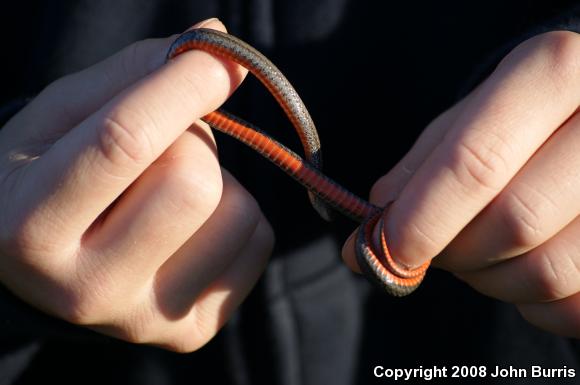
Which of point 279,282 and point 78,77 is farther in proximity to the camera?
point 279,282

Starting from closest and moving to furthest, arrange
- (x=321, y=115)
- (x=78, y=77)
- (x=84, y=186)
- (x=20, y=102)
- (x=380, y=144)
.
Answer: (x=84, y=186)
(x=78, y=77)
(x=20, y=102)
(x=321, y=115)
(x=380, y=144)

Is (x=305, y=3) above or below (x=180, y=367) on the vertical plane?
above

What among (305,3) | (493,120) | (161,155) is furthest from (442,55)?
(161,155)

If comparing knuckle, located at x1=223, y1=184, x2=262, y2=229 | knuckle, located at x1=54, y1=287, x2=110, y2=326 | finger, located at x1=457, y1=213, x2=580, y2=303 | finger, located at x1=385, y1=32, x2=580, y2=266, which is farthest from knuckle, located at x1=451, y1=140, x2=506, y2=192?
knuckle, located at x1=54, y1=287, x2=110, y2=326

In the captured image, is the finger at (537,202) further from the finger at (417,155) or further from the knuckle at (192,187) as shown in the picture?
the knuckle at (192,187)

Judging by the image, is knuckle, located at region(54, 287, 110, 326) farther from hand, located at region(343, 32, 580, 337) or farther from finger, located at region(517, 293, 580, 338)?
finger, located at region(517, 293, 580, 338)

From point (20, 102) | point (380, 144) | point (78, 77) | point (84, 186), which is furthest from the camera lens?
point (380, 144)

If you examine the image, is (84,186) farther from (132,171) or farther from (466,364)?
(466,364)

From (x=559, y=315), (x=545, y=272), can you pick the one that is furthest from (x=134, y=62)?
(x=559, y=315)
